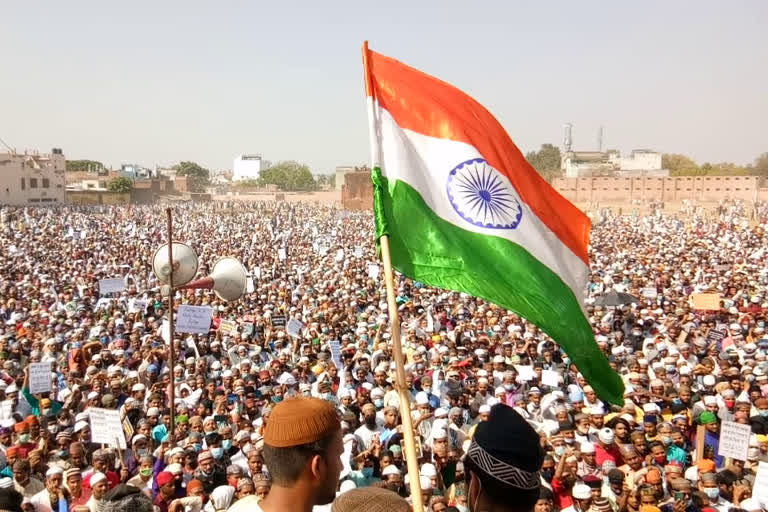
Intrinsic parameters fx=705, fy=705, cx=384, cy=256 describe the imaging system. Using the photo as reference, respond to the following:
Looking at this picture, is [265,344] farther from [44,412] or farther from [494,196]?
[494,196]

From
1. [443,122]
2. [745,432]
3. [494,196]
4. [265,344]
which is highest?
[443,122]

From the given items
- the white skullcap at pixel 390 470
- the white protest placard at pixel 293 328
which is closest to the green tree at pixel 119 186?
the white protest placard at pixel 293 328

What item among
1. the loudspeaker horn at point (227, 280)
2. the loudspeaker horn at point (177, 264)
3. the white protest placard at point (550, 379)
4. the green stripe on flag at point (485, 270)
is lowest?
the white protest placard at point (550, 379)

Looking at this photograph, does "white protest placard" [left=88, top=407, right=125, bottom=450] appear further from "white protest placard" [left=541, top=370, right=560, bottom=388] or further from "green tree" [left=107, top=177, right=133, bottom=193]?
"green tree" [left=107, top=177, right=133, bottom=193]

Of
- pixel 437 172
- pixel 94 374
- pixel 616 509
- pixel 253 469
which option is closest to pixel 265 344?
pixel 94 374

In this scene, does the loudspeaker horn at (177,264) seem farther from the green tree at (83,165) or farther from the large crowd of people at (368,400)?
the green tree at (83,165)

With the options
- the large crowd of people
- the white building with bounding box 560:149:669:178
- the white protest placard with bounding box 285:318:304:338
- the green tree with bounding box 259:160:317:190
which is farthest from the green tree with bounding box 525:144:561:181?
the white protest placard with bounding box 285:318:304:338

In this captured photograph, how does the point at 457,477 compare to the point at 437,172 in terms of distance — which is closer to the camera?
the point at 437,172
